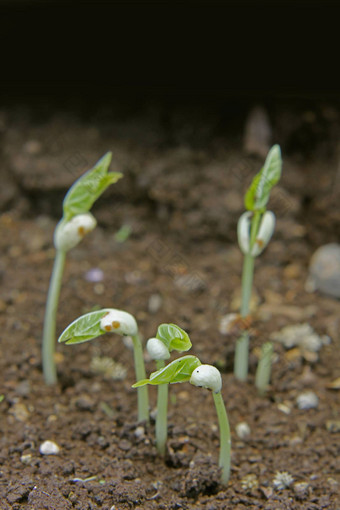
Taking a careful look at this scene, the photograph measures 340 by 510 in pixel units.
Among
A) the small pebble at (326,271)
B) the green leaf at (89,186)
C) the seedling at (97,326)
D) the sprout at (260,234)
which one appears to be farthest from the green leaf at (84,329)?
the small pebble at (326,271)

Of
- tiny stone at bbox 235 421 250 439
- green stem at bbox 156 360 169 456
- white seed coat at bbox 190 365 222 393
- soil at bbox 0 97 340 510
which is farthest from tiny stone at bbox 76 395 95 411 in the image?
white seed coat at bbox 190 365 222 393

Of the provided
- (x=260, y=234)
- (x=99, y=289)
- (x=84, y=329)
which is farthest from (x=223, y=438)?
(x=99, y=289)

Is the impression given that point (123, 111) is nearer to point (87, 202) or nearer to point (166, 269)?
point (166, 269)

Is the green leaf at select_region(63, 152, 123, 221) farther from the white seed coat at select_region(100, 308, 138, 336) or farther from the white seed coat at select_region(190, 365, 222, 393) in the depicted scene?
the white seed coat at select_region(190, 365, 222, 393)

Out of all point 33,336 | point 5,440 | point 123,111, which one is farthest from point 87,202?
point 123,111

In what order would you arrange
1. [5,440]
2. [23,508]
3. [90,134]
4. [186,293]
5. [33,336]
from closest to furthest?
[23,508] < [5,440] < [33,336] < [186,293] < [90,134]

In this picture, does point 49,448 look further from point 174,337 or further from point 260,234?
point 260,234

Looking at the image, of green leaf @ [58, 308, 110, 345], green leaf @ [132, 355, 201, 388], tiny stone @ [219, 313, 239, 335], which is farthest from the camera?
tiny stone @ [219, 313, 239, 335]
